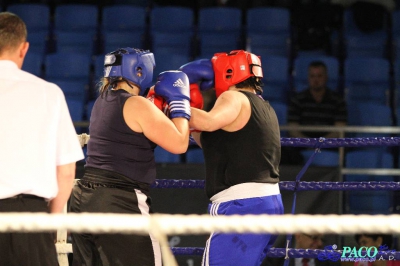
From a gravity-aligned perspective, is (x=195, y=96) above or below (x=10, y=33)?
below

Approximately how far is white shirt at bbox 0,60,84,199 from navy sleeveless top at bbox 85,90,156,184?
1.51 feet

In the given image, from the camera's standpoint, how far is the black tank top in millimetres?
3088

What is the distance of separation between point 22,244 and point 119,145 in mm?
727

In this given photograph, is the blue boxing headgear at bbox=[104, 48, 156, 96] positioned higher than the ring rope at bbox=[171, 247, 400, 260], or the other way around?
the blue boxing headgear at bbox=[104, 48, 156, 96]

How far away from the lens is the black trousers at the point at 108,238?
287cm

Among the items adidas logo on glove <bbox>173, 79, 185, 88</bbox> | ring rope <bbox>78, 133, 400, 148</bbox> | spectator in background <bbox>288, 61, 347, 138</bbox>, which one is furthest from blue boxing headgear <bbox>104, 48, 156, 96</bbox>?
spectator in background <bbox>288, 61, 347, 138</bbox>

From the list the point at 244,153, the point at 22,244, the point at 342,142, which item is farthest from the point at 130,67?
the point at 342,142

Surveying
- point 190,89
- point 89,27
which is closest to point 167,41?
point 89,27

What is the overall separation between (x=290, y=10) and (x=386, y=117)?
2.33 meters

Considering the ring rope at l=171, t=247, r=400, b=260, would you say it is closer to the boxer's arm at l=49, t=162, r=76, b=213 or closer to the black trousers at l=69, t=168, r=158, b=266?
the black trousers at l=69, t=168, r=158, b=266

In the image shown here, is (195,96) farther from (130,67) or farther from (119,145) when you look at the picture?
Answer: (119,145)

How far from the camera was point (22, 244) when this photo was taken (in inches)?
93.9

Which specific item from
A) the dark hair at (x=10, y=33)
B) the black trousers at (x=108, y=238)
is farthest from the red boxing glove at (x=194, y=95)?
the dark hair at (x=10, y=33)
